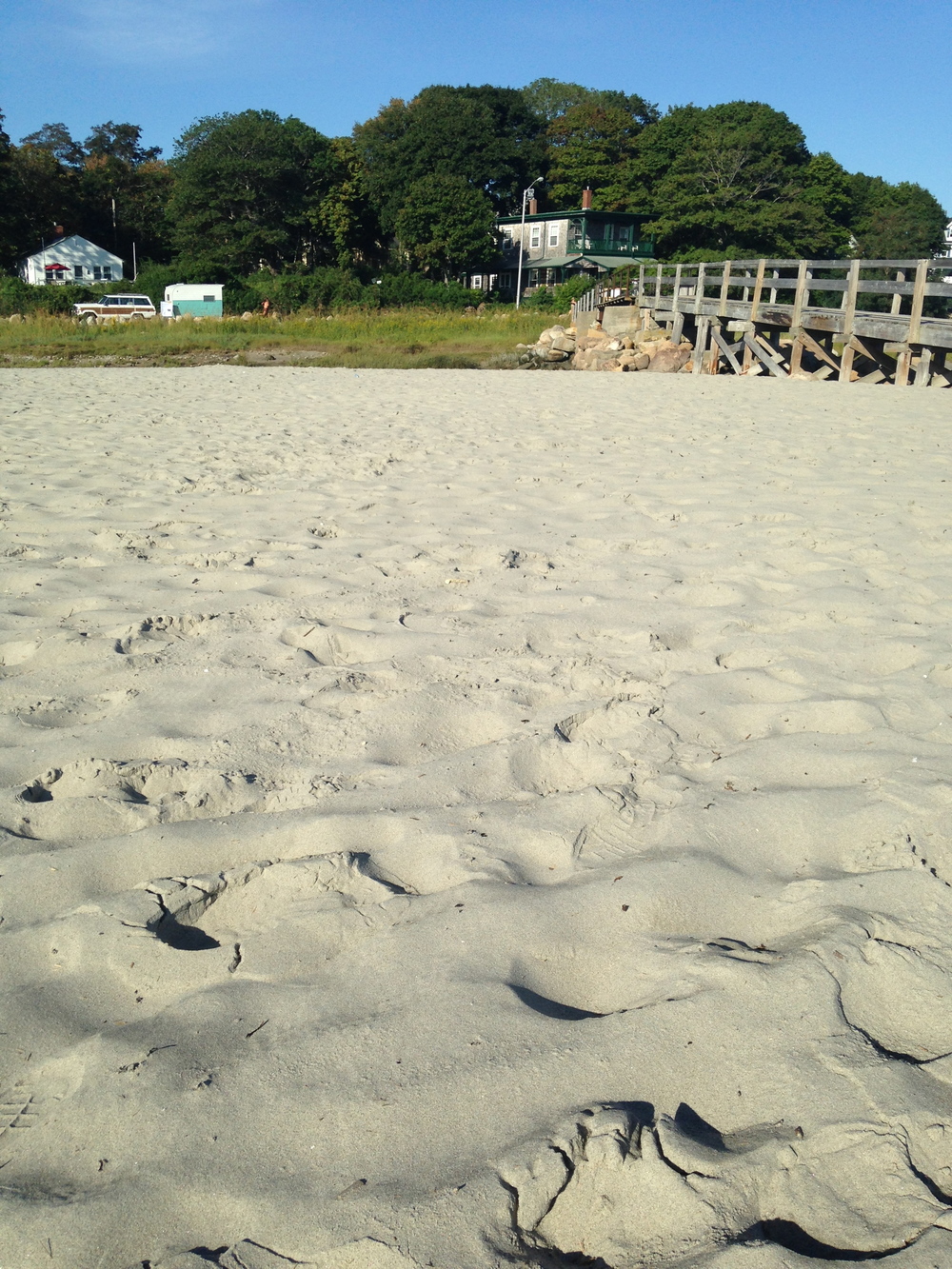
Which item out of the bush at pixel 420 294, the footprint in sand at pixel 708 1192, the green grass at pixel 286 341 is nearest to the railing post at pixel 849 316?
the green grass at pixel 286 341

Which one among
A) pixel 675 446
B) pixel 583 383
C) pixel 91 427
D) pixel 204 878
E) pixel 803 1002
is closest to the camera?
pixel 803 1002

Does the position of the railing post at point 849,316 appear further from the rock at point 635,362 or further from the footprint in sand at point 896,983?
the footprint in sand at point 896,983

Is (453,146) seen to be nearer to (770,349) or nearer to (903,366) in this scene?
(770,349)

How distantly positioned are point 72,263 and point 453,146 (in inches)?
927

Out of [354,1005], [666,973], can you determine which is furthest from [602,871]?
[354,1005]

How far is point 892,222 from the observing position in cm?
5681

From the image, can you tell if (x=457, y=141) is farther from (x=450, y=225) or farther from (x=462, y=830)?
(x=462, y=830)

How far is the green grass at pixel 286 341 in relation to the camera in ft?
61.7

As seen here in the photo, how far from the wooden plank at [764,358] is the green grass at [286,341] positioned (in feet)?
17.1

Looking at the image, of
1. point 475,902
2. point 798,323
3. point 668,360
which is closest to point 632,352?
point 668,360

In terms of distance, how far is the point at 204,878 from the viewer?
203 cm

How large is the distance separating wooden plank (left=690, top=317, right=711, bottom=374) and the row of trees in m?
30.4

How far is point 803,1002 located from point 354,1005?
2.74 ft

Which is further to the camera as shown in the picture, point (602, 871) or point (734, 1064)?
point (602, 871)
